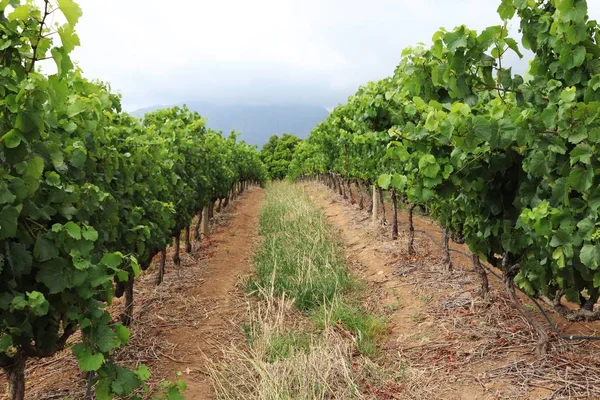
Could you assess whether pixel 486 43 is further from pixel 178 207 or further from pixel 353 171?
pixel 353 171

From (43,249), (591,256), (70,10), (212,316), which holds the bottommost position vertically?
(212,316)

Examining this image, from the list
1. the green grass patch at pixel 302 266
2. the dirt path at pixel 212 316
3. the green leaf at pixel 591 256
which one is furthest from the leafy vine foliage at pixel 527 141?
the dirt path at pixel 212 316

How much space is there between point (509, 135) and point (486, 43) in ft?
2.27

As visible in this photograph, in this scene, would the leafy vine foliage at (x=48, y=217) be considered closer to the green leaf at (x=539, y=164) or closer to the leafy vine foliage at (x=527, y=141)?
the leafy vine foliage at (x=527, y=141)

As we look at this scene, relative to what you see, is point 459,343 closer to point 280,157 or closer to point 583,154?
point 583,154

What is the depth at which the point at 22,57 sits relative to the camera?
204 centimetres

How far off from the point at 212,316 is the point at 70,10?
18.3 feet

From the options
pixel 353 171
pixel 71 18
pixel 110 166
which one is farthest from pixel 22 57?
pixel 353 171

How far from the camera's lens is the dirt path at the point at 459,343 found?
3.90 m

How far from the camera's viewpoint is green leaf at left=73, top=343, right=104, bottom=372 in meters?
2.15

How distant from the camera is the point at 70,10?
5.60 feet

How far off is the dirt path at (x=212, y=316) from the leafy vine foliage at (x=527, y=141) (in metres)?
3.18

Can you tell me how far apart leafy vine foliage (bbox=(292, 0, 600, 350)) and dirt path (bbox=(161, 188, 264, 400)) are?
3.18m

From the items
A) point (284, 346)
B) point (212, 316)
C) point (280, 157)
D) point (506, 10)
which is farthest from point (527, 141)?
point (280, 157)
